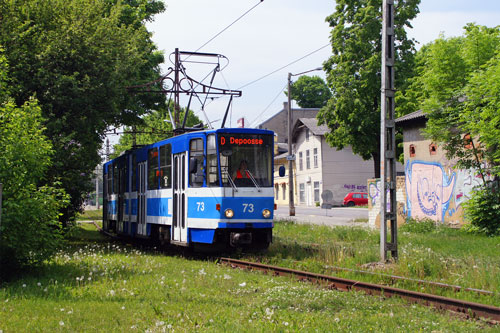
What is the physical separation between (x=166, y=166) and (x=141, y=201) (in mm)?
2657

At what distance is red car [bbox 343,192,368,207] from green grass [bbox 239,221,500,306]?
115 ft

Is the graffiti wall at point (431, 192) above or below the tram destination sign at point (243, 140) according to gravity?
below

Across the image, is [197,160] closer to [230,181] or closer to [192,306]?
[230,181]

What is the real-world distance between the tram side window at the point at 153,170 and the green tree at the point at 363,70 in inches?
1025

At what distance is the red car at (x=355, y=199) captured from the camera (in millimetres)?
55894

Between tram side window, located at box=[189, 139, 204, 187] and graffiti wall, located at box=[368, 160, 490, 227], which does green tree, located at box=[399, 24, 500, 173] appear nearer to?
graffiti wall, located at box=[368, 160, 490, 227]

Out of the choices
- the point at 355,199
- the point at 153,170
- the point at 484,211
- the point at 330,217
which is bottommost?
the point at 330,217

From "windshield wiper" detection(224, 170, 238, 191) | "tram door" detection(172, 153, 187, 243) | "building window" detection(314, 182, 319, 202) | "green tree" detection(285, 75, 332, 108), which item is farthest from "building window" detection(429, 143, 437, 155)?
"green tree" detection(285, 75, 332, 108)

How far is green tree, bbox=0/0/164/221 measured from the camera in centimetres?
1709

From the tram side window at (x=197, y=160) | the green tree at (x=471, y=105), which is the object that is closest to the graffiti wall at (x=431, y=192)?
the green tree at (x=471, y=105)

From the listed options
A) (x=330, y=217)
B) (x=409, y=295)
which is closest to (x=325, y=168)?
(x=330, y=217)

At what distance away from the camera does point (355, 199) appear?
5612cm

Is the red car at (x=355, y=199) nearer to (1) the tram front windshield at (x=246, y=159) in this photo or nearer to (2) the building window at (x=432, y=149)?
(2) the building window at (x=432, y=149)

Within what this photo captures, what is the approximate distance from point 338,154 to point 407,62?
60.7ft
